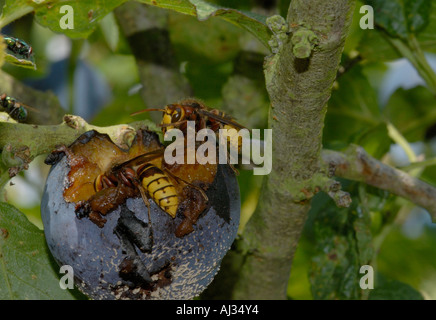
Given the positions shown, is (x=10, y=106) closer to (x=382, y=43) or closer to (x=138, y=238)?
(x=138, y=238)

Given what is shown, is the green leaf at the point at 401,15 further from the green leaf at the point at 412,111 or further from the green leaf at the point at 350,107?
the green leaf at the point at 412,111

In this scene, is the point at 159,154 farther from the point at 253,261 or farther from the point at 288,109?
the point at 253,261

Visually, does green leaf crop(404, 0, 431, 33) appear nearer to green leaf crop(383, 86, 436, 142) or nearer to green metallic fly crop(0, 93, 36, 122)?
green leaf crop(383, 86, 436, 142)

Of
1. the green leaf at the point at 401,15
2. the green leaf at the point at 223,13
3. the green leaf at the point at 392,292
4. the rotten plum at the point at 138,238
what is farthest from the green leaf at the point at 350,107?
the rotten plum at the point at 138,238

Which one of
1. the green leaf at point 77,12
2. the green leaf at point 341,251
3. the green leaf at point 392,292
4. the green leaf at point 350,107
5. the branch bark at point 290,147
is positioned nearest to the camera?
the branch bark at point 290,147

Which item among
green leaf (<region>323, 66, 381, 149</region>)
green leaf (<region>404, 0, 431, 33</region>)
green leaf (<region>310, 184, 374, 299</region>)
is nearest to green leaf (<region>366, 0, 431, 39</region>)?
green leaf (<region>404, 0, 431, 33</region>)

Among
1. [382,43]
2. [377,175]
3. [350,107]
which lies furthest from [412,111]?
[377,175]
